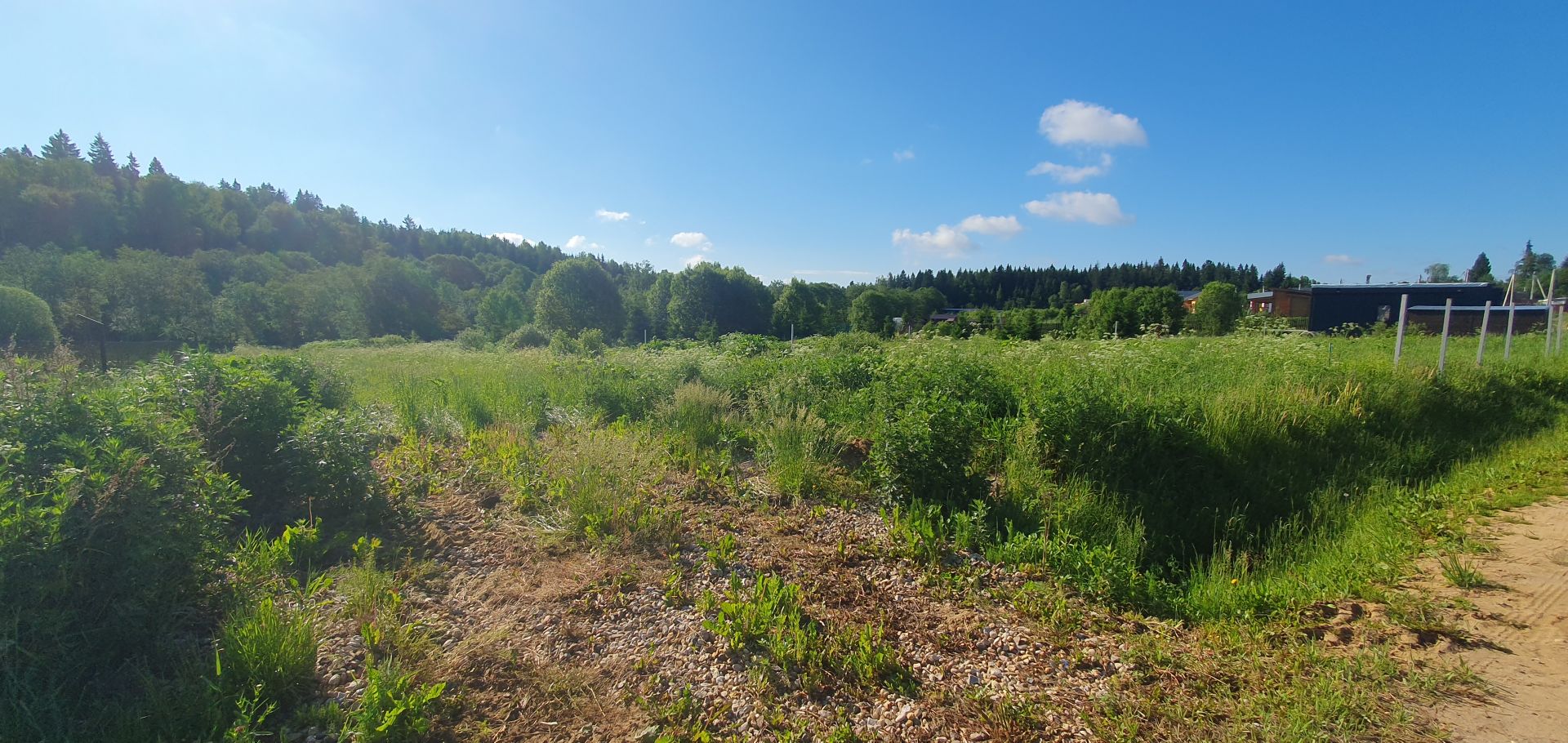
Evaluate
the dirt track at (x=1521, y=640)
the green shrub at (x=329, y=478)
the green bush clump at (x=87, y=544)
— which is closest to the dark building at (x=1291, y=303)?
the dirt track at (x=1521, y=640)

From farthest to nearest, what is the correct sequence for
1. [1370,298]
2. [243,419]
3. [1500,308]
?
[1370,298]
[1500,308]
[243,419]

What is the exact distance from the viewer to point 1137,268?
8256 centimetres

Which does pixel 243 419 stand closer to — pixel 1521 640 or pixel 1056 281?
pixel 1521 640

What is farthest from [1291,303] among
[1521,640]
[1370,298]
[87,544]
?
[87,544]

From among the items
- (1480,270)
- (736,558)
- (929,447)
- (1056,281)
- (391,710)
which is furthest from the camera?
(1056,281)

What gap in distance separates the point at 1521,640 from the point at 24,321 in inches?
978

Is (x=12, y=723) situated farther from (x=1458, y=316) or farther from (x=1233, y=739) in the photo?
(x=1458, y=316)

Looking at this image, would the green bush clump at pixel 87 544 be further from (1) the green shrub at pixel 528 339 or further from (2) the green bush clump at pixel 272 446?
(1) the green shrub at pixel 528 339

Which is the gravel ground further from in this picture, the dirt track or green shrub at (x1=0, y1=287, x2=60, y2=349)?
green shrub at (x1=0, y1=287, x2=60, y2=349)

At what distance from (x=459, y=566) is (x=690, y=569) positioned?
5.15 feet

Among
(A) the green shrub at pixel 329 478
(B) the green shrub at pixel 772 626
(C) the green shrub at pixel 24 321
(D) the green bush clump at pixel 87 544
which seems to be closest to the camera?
(D) the green bush clump at pixel 87 544

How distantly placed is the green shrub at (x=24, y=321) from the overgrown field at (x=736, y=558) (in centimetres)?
1348

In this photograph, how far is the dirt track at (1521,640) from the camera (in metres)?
2.36

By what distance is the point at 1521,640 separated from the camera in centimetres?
294
